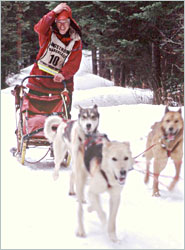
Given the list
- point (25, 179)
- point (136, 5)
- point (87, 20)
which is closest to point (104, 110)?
point (25, 179)

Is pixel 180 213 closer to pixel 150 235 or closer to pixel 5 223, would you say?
pixel 150 235

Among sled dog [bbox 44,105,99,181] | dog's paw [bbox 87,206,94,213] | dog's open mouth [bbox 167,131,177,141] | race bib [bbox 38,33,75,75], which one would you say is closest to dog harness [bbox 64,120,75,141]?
sled dog [bbox 44,105,99,181]

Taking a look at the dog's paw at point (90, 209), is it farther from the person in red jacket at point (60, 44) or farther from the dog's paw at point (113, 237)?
the person in red jacket at point (60, 44)

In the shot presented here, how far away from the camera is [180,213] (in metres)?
2.35

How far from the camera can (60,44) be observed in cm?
293

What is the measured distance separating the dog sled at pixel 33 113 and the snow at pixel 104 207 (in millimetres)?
417

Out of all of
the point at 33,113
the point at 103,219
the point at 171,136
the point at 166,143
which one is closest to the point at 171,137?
the point at 171,136

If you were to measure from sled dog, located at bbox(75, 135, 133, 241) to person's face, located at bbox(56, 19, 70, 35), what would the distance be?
47.8 inches

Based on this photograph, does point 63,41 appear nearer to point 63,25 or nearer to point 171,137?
point 63,25

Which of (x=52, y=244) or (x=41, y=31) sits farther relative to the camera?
(x=41, y=31)

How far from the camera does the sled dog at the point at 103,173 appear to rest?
1787 millimetres

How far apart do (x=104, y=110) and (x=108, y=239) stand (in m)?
1.08

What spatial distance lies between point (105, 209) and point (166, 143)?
0.70 m

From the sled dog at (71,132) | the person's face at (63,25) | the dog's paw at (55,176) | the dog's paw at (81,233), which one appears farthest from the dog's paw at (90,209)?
the person's face at (63,25)
